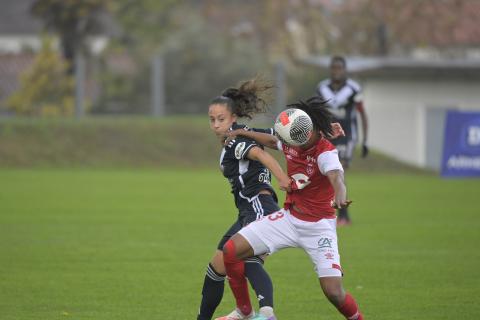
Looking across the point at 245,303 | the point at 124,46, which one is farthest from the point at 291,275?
the point at 124,46

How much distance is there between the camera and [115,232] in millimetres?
15430

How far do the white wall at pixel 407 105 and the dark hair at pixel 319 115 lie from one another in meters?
27.5

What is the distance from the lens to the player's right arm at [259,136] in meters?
8.30

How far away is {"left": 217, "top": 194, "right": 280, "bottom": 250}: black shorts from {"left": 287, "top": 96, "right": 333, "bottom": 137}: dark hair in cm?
90

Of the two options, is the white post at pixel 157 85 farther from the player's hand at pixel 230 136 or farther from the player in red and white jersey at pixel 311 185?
the player in red and white jersey at pixel 311 185

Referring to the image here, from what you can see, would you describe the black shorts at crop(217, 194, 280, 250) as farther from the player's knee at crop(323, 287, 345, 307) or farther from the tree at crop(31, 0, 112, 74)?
the tree at crop(31, 0, 112, 74)

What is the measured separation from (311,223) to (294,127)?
77 cm

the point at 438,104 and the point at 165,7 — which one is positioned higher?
the point at 165,7

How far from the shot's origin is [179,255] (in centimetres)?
1300

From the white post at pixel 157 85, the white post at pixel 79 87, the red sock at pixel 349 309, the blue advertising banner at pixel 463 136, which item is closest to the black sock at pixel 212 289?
the red sock at pixel 349 309

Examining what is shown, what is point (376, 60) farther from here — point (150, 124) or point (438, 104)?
point (150, 124)

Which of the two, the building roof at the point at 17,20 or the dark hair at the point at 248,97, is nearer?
the dark hair at the point at 248,97

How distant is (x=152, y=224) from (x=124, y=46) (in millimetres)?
30004

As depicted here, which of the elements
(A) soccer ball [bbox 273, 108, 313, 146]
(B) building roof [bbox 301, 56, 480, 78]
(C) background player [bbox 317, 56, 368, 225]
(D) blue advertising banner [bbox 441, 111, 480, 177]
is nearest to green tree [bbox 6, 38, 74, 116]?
(B) building roof [bbox 301, 56, 480, 78]
